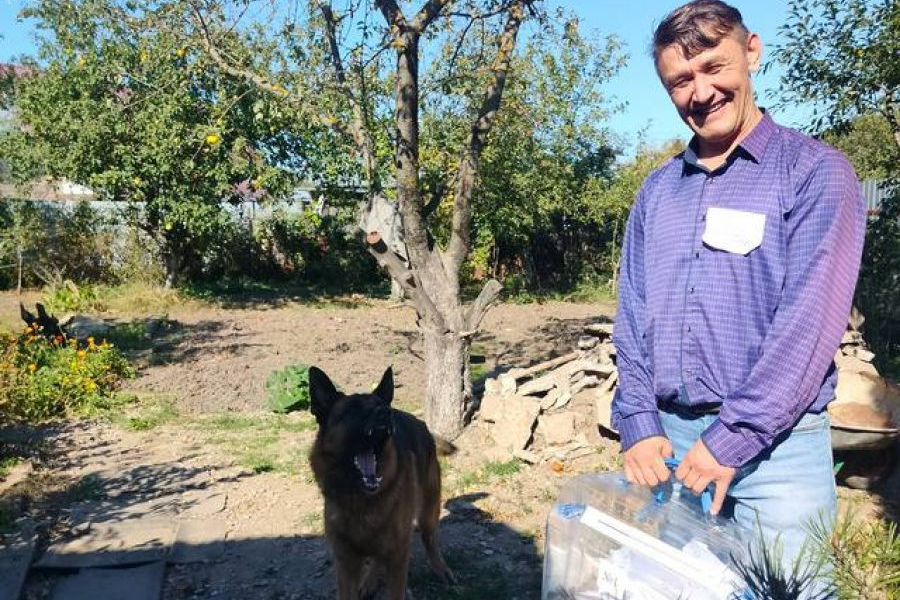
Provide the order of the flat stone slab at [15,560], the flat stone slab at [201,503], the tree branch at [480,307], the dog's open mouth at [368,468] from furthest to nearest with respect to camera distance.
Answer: the tree branch at [480,307] < the flat stone slab at [201,503] < the flat stone slab at [15,560] < the dog's open mouth at [368,468]

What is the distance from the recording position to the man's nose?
1.87 m

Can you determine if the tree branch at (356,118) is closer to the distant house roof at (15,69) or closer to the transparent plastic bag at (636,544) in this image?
the transparent plastic bag at (636,544)

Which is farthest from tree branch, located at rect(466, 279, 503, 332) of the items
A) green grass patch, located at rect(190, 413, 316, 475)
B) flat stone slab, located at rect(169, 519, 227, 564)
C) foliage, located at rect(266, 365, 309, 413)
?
flat stone slab, located at rect(169, 519, 227, 564)

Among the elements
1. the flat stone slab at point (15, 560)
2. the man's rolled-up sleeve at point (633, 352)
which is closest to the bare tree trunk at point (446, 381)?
the flat stone slab at point (15, 560)

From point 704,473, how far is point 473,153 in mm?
4857

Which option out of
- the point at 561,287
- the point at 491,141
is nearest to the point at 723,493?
the point at 491,141

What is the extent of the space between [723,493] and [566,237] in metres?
17.7

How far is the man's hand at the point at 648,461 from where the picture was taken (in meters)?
1.94

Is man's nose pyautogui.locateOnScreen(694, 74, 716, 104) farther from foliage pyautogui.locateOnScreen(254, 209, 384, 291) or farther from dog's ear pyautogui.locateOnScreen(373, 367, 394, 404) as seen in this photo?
foliage pyautogui.locateOnScreen(254, 209, 384, 291)

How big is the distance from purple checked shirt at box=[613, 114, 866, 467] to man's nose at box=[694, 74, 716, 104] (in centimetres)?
16

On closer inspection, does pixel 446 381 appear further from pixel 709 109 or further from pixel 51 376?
pixel 709 109

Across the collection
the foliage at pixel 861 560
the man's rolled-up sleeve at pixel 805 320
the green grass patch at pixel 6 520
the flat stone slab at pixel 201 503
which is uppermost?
the man's rolled-up sleeve at pixel 805 320

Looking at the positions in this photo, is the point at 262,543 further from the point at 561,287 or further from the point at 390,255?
the point at 561,287

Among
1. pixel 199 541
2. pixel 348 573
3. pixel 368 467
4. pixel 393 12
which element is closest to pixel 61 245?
pixel 393 12
